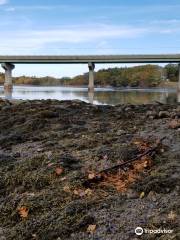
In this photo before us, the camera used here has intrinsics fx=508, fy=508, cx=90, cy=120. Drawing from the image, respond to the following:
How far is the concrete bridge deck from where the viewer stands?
81.5m

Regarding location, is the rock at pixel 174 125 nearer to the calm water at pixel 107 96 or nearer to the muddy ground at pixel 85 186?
the muddy ground at pixel 85 186

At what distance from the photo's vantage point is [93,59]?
8431cm

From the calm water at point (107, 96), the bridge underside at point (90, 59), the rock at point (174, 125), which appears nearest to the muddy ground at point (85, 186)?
the rock at point (174, 125)

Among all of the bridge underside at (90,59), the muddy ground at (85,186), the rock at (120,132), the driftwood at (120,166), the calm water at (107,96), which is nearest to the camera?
the muddy ground at (85,186)

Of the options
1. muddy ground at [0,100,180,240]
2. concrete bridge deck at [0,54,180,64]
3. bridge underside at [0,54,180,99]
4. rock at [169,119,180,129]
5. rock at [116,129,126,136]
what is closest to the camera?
muddy ground at [0,100,180,240]

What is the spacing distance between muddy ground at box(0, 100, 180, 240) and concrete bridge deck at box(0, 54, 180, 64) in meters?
69.8

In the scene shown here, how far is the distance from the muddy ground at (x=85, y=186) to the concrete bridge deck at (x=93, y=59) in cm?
6979

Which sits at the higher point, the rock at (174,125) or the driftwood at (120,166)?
the rock at (174,125)

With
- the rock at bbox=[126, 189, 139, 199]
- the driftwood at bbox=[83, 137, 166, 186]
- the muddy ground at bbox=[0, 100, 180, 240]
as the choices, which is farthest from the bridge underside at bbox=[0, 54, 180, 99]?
the rock at bbox=[126, 189, 139, 199]

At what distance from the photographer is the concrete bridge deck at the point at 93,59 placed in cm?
8150

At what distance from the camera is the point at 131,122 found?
13.2 metres

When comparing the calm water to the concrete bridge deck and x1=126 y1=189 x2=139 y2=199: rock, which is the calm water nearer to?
the concrete bridge deck

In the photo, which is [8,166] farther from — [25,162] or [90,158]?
[90,158]

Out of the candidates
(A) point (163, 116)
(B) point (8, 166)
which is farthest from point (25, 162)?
(A) point (163, 116)
